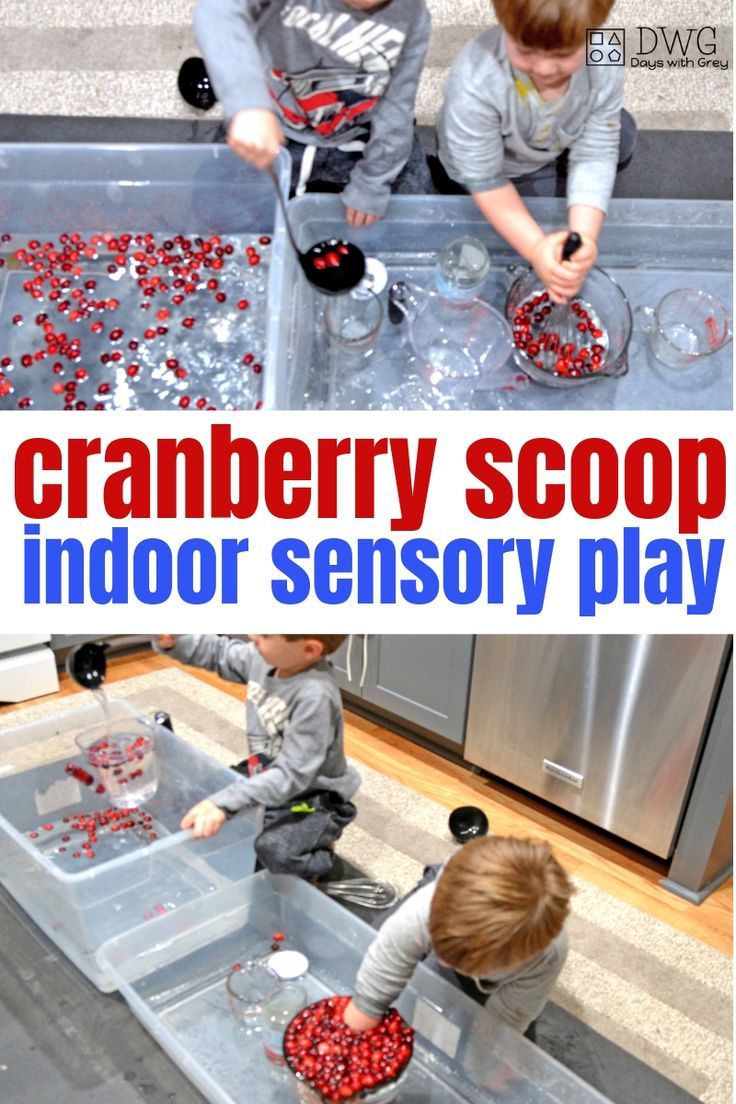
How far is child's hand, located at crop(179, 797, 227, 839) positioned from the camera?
2.89 ft

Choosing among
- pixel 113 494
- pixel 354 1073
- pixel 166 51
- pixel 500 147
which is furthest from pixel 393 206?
pixel 354 1073

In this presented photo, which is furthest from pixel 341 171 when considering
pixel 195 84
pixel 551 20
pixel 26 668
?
pixel 26 668

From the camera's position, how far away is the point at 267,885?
3.20ft

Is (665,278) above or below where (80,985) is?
above

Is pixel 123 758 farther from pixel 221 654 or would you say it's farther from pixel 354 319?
pixel 354 319

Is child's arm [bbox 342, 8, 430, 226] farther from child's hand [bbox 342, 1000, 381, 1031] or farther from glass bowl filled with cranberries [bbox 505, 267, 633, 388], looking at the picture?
child's hand [bbox 342, 1000, 381, 1031]

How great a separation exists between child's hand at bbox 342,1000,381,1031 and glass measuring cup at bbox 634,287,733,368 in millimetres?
632

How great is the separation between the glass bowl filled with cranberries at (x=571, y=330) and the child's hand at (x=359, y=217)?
0.47 feet

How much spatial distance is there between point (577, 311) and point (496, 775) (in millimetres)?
688

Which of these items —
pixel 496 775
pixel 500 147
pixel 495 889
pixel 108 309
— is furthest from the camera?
pixel 496 775

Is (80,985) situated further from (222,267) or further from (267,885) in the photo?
(222,267)

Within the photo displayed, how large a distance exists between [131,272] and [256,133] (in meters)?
0.31

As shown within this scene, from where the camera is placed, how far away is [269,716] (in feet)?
3.00

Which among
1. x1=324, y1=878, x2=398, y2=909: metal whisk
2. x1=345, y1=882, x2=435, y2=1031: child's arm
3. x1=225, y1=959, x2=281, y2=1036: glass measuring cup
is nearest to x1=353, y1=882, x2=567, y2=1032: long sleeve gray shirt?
x1=345, y1=882, x2=435, y2=1031: child's arm
